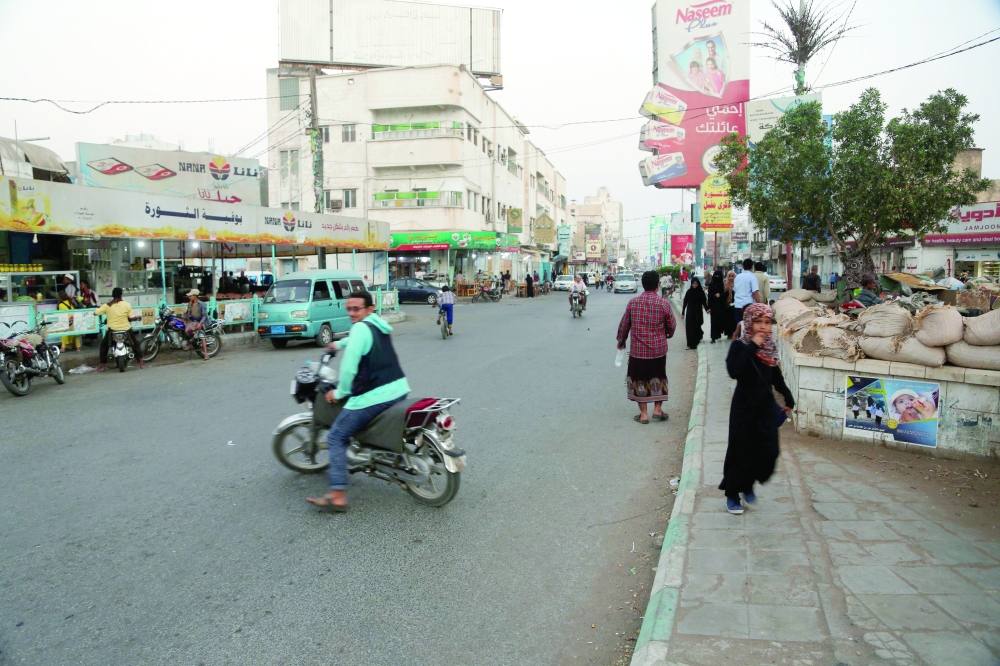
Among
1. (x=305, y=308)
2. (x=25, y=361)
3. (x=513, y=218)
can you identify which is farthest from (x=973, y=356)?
(x=513, y=218)

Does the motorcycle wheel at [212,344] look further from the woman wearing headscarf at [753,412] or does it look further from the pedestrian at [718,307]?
the woman wearing headscarf at [753,412]

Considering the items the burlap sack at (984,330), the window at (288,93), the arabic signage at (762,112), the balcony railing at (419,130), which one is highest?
the window at (288,93)

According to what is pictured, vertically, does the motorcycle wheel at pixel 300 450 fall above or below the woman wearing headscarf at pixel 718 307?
below

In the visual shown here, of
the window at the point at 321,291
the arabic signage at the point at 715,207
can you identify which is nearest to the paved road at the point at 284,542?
the window at the point at 321,291

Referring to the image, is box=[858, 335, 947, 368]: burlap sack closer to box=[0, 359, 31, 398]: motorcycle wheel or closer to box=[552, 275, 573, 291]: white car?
box=[0, 359, 31, 398]: motorcycle wheel

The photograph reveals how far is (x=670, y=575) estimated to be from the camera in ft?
12.1

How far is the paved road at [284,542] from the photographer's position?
3256 mm

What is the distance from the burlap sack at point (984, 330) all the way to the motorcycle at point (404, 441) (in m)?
4.33

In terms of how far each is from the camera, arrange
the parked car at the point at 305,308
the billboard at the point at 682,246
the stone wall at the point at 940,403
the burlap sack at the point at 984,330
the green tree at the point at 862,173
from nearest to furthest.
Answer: the burlap sack at the point at 984,330 < the stone wall at the point at 940,403 < the green tree at the point at 862,173 < the parked car at the point at 305,308 < the billboard at the point at 682,246

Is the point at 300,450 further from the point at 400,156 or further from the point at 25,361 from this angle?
the point at 400,156

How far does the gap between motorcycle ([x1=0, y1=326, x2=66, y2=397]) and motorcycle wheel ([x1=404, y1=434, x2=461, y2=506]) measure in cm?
810

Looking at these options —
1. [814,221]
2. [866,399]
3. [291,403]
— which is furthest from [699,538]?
[814,221]

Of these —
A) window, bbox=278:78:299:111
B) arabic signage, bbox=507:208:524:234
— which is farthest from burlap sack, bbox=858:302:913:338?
window, bbox=278:78:299:111

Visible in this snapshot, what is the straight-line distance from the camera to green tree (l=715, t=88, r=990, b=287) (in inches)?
403
